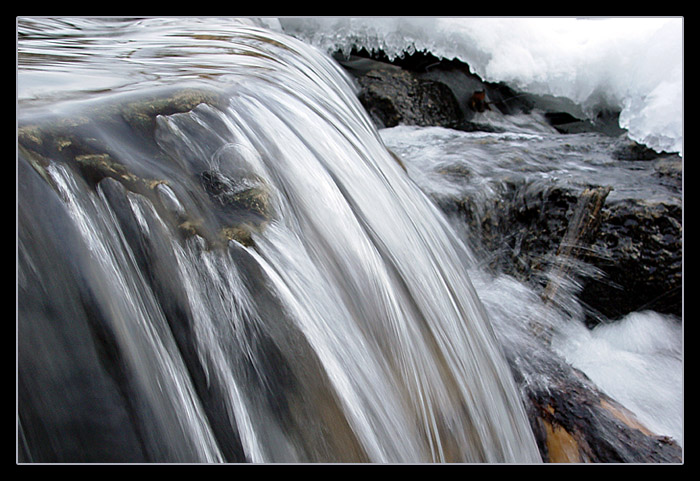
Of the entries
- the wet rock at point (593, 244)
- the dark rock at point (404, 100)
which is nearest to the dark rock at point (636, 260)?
the wet rock at point (593, 244)

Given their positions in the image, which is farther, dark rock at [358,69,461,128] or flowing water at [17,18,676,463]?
dark rock at [358,69,461,128]

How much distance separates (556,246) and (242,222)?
822mm

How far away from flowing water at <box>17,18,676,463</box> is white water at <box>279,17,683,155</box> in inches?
10.4

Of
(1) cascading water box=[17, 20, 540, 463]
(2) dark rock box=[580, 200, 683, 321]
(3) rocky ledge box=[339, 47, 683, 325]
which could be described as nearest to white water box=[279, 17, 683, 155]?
(3) rocky ledge box=[339, 47, 683, 325]

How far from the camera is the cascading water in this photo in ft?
2.62

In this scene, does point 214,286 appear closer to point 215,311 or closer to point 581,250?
point 215,311

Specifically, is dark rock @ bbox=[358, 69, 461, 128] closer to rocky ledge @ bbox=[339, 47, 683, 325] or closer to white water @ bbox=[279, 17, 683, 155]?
rocky ledge @ bbox=[339, 47, 683, 325]

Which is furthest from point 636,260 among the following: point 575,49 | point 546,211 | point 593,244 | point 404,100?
point 404,100

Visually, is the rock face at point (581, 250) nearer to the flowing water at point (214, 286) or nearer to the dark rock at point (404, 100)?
the dark rock at point (404, 100)

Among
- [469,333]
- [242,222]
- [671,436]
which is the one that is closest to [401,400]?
[469,333]

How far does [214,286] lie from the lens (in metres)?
0.84

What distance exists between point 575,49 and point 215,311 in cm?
108

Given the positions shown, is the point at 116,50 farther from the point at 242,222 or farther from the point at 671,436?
the point at 671,436

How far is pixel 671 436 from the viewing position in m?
1.04
